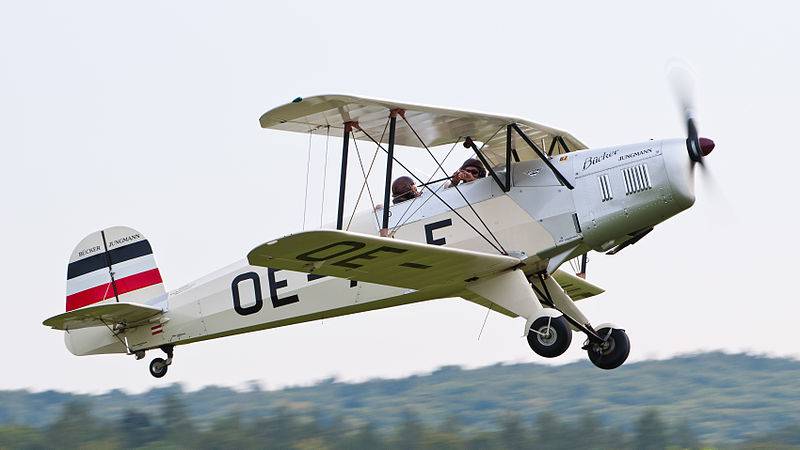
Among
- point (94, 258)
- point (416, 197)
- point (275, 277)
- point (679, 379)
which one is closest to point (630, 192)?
point (416, 197)

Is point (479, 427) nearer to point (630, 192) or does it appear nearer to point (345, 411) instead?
point (345, 411)

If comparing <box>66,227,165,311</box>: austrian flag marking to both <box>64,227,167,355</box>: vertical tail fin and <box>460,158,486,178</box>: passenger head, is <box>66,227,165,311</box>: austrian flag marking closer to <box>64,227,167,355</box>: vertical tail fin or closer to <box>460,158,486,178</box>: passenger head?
<box>64,227,167,355</box>: vertical tail fin

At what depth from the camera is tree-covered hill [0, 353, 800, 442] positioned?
23703mm

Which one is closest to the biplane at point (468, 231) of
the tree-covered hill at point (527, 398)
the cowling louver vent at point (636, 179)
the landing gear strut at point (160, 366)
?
the cowling louver vent at point (636, 179)

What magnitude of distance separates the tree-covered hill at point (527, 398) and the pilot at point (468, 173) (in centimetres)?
998

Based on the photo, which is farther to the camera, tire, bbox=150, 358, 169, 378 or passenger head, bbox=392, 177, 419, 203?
tire, bbox=150, 358, 169, 378

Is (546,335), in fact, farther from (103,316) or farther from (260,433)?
(260,433)

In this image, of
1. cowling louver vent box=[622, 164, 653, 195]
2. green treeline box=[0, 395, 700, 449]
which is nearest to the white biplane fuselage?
cowling louver vent box=[622, 164, 653, 195]

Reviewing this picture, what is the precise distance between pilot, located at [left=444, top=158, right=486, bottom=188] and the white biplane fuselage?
3.0 inches

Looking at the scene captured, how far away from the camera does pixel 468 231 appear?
41.3ft

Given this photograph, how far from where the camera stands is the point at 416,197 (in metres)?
13.0

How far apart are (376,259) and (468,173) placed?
5.51 ft

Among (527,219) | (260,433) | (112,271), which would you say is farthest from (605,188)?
(260,433)

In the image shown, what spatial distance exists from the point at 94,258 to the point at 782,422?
20.7 meters
